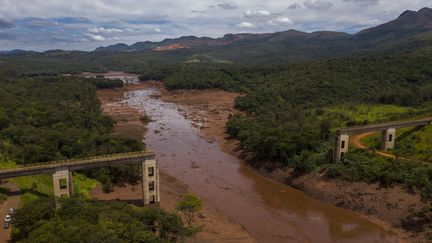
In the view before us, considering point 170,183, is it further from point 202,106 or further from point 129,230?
point 202,106

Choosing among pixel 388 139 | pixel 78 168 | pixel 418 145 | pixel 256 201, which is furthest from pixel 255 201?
pixel 418 145

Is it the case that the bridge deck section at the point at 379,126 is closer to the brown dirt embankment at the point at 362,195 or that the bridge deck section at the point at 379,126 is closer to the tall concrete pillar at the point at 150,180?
the brown dirt embankment at the point at 362,195

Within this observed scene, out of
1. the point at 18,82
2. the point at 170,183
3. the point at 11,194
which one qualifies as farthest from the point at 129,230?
the point at 18,82

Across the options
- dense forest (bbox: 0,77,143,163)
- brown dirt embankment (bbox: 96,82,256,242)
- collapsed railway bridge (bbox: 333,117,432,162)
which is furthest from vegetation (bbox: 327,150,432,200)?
dense forest (bbox: 0,77,143,163)

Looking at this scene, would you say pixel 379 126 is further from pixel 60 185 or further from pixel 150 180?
pixel 60 185

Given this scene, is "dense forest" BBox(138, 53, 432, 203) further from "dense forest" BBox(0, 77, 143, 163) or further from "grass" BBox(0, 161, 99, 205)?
"grass" BBox(0, 161, 99, 205)

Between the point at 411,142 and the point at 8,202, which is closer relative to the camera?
the point at 8,202
